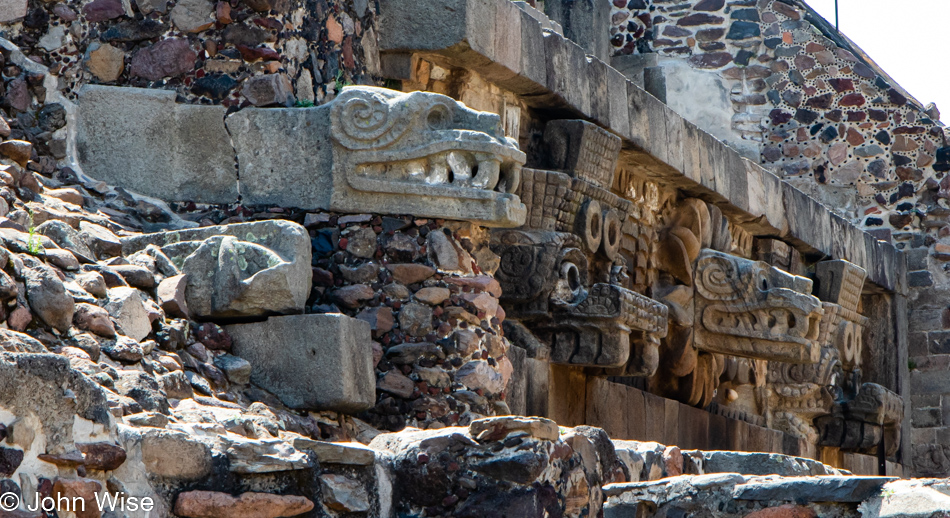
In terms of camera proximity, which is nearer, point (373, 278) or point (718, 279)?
point (373, 278)

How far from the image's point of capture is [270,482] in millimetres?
3441

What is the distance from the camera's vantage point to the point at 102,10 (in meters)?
5.64

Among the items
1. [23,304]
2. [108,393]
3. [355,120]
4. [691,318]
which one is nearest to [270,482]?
[108,393]

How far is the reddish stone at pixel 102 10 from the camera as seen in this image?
5.62 metres

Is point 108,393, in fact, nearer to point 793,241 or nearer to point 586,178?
point 586,178

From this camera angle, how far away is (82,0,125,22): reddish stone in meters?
5.62

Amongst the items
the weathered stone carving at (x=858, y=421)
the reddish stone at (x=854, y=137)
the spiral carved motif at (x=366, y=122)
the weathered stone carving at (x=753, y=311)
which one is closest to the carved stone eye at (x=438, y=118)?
the spiral carved motif at (x=366, y=122)

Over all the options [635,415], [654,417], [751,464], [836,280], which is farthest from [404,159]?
[836,280]

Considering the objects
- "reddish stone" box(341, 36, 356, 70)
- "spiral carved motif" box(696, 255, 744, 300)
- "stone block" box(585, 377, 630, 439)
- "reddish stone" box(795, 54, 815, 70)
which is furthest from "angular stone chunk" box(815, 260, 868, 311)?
"reddish stone" box(341, 36, 356, 70)

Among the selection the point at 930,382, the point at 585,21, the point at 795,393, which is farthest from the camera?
the point at 930,382

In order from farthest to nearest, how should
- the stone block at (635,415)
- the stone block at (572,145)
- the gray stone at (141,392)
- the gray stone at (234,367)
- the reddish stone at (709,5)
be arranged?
the reddish stone at (709,5), the stone block at (635,415), the stone block at (572,145), the gray stone at (234,367), the gray stone at (141,392)

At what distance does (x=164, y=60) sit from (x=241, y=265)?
1215mm

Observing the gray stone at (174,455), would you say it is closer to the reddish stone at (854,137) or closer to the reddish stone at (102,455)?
the reddish stone at (102,455)

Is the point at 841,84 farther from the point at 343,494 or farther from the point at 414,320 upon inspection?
the point at 343,494
